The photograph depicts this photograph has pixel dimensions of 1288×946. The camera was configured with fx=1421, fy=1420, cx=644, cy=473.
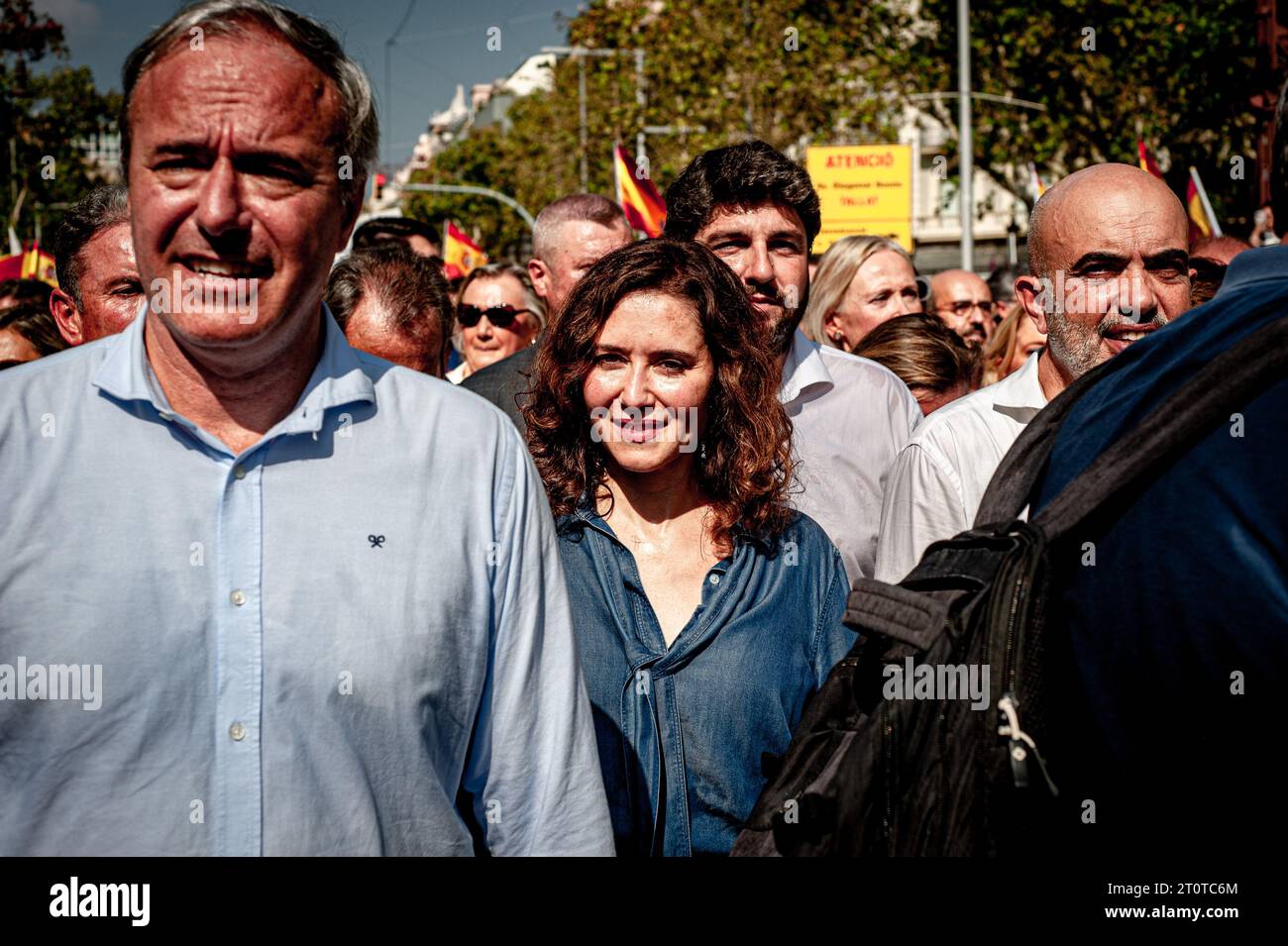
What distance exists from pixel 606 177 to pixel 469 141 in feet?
82.3

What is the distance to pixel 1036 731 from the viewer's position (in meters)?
1.85

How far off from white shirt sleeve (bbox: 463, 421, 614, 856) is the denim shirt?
1.81 feet

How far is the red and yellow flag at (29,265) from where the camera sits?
31.9 ft

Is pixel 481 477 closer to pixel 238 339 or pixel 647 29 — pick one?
pixel 238 339

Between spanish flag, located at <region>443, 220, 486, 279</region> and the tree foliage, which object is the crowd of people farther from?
the tree foliage

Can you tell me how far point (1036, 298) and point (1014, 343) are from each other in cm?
272

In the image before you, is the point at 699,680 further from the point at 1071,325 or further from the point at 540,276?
the point at 540,276

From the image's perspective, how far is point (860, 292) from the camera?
7223mm

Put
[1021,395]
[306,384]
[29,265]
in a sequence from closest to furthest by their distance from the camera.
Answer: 1. [306,384]
2. [1021,395]
3. [29,265]

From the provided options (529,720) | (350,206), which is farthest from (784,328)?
(529,720)

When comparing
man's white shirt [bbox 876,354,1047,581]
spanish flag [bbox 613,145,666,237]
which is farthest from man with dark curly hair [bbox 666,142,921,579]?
spanish flag [bbox 613,145,666,237]

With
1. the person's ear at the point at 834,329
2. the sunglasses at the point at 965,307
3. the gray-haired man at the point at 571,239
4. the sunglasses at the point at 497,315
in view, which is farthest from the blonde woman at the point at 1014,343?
the sunglasses at the point at 497,315

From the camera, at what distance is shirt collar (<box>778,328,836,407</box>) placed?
4391 millimetres
